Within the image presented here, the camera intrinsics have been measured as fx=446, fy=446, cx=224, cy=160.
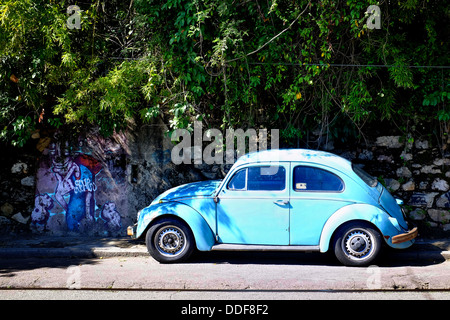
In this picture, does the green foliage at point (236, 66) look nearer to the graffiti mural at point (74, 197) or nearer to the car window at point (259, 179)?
the graffiti mural at point (74, 197)

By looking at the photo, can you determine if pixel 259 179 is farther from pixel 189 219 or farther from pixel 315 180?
pixel 189 219

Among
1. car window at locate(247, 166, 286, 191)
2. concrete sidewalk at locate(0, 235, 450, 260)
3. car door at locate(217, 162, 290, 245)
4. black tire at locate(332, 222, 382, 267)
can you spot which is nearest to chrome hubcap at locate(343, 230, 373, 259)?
black tire at locate(332, 222, 382, 267)

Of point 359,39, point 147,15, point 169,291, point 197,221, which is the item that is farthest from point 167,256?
point 359,39

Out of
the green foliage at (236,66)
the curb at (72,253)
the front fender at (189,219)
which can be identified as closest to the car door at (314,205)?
the front fender at (189,219)

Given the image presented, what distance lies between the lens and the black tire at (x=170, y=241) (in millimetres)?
7035

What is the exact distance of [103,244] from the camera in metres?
8.41

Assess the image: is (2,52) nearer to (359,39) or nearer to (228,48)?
(228,48)

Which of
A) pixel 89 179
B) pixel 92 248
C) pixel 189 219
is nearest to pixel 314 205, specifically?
pixel 189 219

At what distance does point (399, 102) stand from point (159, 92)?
4.75 meters

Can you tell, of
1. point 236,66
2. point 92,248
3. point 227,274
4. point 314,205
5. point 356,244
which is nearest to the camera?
point 227,274

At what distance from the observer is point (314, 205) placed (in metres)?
6.77

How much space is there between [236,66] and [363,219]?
368 cm

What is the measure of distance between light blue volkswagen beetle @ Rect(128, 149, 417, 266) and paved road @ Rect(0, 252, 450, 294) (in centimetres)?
34
